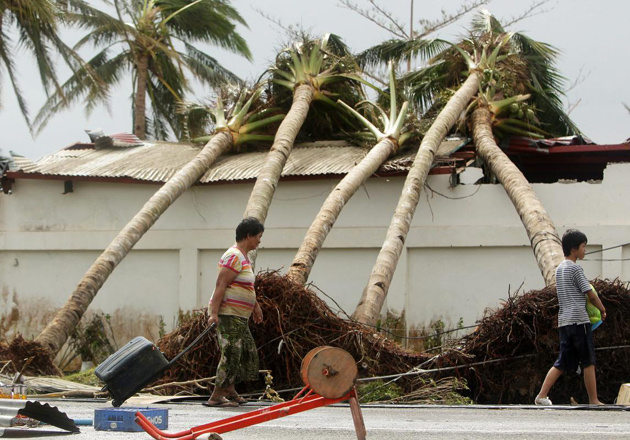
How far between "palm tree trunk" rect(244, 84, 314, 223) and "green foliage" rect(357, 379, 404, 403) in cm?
483

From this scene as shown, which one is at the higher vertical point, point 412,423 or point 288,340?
point 288,340

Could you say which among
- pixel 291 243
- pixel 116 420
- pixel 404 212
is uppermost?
pixel 404 212

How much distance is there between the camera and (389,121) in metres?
18.0

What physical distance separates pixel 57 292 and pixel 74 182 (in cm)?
217

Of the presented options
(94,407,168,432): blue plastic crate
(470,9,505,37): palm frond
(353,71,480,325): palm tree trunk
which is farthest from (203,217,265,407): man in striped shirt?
(470,9,505,37): palm frond

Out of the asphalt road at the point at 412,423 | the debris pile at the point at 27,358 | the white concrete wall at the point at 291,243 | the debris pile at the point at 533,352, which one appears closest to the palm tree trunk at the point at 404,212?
the white concrete wall at the point at 291,243

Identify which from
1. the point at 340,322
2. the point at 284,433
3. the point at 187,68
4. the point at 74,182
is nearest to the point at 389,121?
the point at 74,182

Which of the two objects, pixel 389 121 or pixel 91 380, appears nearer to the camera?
pixel 91 380

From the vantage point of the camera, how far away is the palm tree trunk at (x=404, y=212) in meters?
12.7

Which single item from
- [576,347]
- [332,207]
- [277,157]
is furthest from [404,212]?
[576,347]

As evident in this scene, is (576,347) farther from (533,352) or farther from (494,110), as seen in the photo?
(494,110)

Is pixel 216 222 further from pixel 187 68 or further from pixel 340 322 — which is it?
pixel 187 68

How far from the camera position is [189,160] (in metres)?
19.4

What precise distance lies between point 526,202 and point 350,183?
9.51ft
